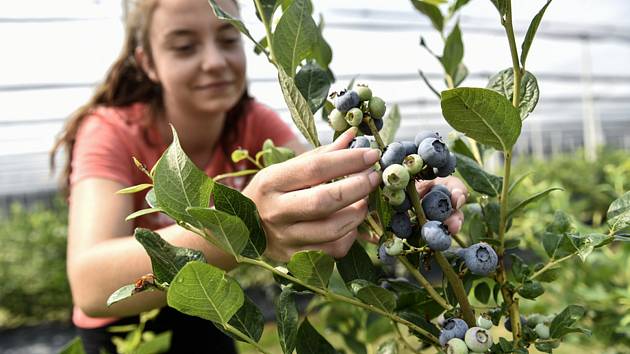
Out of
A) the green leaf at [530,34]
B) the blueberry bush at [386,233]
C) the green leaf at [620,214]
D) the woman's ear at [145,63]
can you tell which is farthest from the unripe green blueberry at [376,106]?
the woman's ear at [145,63]

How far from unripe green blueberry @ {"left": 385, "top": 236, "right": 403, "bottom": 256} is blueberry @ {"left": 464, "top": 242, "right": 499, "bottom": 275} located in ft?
0.20

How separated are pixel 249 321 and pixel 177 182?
143 mm

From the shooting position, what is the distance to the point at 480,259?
46 centimetres

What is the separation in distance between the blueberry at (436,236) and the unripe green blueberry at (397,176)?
39mm

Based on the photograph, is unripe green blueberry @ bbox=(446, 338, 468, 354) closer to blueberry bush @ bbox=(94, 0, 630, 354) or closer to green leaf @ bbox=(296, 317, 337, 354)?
blueberry bush @ bbox=(94, 0, 630, 354)

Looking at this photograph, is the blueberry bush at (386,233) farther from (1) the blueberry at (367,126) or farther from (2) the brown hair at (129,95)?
(2) the brown hair at (129,95)

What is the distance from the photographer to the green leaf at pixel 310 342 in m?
0.53

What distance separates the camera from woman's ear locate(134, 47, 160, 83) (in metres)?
1.28

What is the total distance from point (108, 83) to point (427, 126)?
11418mm

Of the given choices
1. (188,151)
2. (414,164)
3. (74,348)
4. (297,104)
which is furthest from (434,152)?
(188,151)

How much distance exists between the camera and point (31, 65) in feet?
25.6

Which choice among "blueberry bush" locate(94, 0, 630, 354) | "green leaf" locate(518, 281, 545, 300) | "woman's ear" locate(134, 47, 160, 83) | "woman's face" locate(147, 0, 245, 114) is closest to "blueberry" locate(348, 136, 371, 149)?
"blueberry bush" locate(94, 0, 630, 354)

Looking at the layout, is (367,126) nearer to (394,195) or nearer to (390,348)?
(394,195)

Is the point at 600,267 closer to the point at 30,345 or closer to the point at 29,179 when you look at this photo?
the point at 30,345
